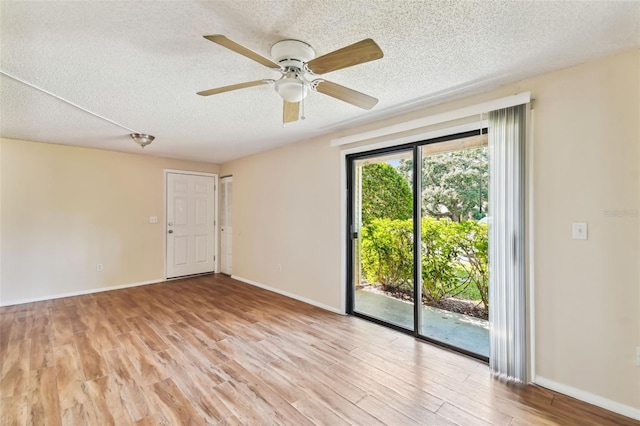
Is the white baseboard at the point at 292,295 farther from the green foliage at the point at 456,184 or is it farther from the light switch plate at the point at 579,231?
the light switch plate at the point at 579,231

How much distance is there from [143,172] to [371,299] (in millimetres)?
4376

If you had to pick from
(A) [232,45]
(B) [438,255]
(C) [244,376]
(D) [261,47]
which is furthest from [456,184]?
(C) [244,376]

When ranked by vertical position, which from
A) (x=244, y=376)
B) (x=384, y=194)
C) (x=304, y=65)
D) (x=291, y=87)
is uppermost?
(x=304, y=65)

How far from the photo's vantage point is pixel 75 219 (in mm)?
4262

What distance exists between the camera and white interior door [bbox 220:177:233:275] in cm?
564

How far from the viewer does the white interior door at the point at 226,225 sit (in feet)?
18.5

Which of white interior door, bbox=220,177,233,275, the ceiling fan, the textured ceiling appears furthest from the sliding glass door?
white interior door, bbox=220,177,233,275

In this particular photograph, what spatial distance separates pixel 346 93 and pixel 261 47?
60cm

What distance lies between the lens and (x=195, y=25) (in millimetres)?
1502

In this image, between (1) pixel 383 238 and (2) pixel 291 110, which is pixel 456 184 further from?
(2) pixel 291 110

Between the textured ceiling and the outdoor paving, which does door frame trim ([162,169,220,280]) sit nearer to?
the textured ceiling

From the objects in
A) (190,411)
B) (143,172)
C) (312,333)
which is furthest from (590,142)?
(143,172)

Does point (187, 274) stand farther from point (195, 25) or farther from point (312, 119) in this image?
point (195, 25)

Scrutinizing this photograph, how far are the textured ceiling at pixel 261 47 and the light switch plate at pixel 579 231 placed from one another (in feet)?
3.63
